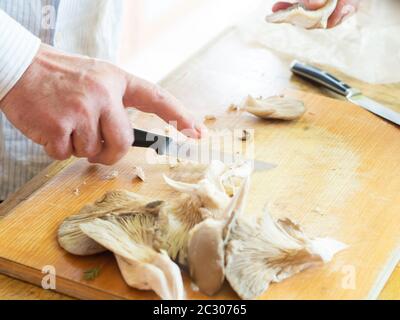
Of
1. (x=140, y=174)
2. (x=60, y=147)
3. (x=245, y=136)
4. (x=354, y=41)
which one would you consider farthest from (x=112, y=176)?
(x=354, y=41)

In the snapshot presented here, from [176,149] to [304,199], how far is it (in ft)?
0.81

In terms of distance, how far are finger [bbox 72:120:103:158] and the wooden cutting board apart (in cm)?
8

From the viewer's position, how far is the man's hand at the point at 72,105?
1039 mm

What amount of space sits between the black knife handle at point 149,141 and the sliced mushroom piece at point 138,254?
0.73ft

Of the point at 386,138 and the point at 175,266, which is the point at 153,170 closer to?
the point at 175,266

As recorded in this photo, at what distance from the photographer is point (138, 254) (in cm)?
94

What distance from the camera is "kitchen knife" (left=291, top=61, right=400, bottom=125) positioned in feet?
4.62

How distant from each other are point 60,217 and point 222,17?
2212 mm

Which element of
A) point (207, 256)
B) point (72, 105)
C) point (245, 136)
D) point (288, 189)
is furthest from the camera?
point (245, 136)

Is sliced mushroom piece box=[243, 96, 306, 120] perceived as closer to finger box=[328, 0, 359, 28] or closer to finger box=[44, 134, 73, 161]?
finger box=[328, 0, 359, 28]

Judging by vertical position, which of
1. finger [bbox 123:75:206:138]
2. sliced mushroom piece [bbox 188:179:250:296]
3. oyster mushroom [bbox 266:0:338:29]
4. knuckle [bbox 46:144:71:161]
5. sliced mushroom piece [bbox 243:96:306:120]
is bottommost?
sliced mushroom piece [bbox 188:179:250:296]

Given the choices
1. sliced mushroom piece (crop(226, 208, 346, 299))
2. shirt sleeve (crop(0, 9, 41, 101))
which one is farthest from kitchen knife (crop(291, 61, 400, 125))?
shirt sleeve (crop(0, 9, 41, 101))

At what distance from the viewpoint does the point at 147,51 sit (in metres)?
2.99

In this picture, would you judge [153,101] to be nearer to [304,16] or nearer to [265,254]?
[265,254]
